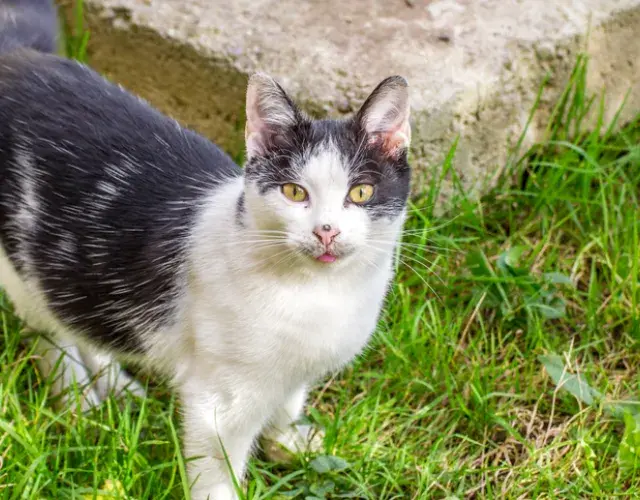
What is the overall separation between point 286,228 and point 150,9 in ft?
4.77

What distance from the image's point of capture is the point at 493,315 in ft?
8.77

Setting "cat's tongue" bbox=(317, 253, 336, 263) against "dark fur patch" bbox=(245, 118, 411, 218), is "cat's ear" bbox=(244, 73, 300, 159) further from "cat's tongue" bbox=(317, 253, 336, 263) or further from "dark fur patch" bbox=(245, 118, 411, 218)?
"cat's tongue" bbox=(317, 253, 336, 263)

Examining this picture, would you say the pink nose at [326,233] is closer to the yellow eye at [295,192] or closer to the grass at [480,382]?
the yellow eye at [295,192]

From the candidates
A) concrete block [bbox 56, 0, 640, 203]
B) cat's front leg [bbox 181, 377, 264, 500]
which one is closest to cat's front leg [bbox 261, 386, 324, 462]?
cat's front leg [bbox 181, 377, 264, 500]

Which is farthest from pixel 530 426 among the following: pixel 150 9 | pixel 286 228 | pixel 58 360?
pixel 150 9

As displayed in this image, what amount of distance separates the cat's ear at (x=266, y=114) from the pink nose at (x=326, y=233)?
0.79 feet

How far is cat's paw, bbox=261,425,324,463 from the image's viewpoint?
93.3 inches

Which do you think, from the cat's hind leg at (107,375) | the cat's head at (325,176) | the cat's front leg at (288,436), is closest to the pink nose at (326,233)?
the cat's head at (325,176)

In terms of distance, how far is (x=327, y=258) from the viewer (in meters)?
1.82

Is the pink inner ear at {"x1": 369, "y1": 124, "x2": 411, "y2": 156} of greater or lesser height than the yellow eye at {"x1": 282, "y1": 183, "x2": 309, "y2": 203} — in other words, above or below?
above

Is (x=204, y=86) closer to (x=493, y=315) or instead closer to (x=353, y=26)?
(x=353, y=26)

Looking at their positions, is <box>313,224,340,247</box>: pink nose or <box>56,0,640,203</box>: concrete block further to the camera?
<box>56,0,640,203</box>: concrete block

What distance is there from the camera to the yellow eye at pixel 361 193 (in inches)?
72.6

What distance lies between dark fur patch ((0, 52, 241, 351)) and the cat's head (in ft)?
0.95
